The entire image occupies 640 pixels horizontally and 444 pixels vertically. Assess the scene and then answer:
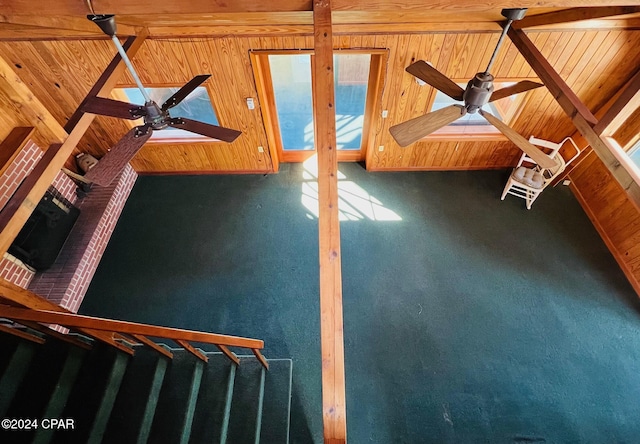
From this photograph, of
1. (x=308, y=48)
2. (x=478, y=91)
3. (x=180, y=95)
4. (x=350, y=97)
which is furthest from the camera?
(x=350, y=97)

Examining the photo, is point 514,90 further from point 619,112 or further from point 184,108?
point 184,108

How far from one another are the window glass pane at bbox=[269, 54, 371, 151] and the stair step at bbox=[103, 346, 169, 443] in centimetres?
322

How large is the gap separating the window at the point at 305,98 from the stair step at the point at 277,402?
2.76m

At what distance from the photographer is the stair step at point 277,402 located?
2.69 meters

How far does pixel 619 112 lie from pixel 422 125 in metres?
1.08

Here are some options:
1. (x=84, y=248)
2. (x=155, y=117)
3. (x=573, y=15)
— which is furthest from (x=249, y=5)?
(x=84, y=248)

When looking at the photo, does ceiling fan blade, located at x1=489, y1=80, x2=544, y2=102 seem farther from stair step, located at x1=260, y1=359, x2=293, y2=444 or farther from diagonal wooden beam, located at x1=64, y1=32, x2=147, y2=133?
stair step, located at x1=260, y1=359, x2=293, y2=444

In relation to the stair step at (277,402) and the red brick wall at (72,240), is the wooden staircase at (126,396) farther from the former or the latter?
the red brick wall at (72,240)

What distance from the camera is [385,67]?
3.40m

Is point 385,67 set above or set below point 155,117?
above

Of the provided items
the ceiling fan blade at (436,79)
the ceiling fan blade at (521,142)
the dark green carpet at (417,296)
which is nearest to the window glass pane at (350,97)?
the dark green carpet at (417,296)

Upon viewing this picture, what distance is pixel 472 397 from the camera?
3.01 meters

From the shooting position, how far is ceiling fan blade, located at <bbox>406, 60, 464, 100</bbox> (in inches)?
85.7

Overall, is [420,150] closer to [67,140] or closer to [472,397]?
[472,397]
